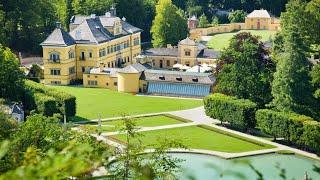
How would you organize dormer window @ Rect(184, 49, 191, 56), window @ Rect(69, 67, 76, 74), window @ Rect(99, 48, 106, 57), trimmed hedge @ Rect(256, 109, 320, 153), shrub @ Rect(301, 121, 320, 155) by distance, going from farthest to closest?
dormer window @ Rect(184, 49, 191, 56) < window @ Rect(99, 48, 106, 57) < window @ Rect(69, 67, 76, 74) < trimmed hedge @ Rect(256, 109, 320, 153) < shrub @ Rect(301, 121, 320, 155)

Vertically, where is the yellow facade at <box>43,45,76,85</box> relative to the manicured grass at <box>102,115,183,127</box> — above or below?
above

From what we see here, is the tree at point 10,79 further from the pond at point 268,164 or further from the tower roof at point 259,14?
the tower roof at point 259,14

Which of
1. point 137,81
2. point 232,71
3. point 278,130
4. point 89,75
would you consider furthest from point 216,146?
point 89,75

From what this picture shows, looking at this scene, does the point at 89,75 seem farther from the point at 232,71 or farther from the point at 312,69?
the point at 312,69

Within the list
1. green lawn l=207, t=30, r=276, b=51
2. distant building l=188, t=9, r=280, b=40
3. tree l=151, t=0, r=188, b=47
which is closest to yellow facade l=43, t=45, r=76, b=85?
tree l=151, t=0, r=188, b=47

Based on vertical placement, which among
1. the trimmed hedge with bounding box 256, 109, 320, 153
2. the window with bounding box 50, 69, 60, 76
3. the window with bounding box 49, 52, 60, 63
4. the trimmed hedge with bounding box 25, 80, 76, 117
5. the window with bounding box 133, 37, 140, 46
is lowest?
the trimmed hedge with bounding box 256, 109, 320, 153

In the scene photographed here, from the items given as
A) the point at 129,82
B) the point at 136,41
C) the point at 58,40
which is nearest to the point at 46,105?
the point at 129,82

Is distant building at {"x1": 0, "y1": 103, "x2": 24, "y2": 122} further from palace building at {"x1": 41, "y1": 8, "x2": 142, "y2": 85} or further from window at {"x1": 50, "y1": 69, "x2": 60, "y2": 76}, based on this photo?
window at {"x1": 50, "y1": 69, "x2": 60, "y2": 76}
